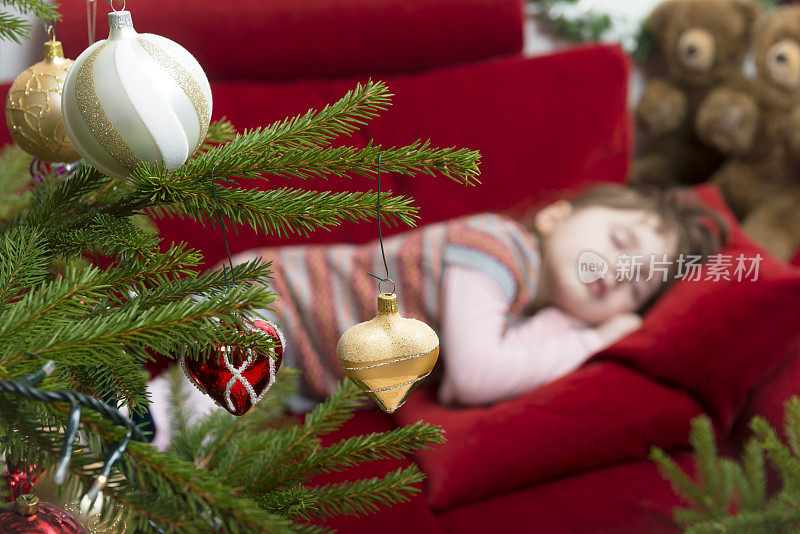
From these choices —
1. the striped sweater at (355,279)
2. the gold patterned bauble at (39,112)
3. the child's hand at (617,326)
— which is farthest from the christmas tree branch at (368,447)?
the child's hand at (617,326)

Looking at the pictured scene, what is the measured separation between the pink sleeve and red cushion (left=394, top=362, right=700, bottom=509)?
0.04 metres

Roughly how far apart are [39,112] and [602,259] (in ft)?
2.77

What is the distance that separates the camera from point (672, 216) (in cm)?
118

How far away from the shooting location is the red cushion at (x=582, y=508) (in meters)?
0.84

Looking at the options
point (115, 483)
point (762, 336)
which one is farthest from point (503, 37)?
point (115, 483)

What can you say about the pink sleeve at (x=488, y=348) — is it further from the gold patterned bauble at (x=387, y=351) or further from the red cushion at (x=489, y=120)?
the gold patterned bauble at (x=387, y=351)

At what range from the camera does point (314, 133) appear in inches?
15.8

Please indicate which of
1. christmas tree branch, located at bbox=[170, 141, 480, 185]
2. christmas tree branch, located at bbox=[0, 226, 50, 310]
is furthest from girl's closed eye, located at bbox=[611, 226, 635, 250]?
christmas tree branch, located at bbox=[0, 226, 50, 310]

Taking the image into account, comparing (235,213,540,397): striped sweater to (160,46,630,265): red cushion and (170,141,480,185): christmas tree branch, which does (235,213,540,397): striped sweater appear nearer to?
(160,46,630,265): red cushion

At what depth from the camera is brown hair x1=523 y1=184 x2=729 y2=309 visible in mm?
1141

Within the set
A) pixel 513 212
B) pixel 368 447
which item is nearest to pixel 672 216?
pixel 513 212

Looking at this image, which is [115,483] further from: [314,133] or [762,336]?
[762,336]

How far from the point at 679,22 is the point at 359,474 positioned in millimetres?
1186

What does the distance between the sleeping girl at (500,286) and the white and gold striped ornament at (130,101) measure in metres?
0.58
